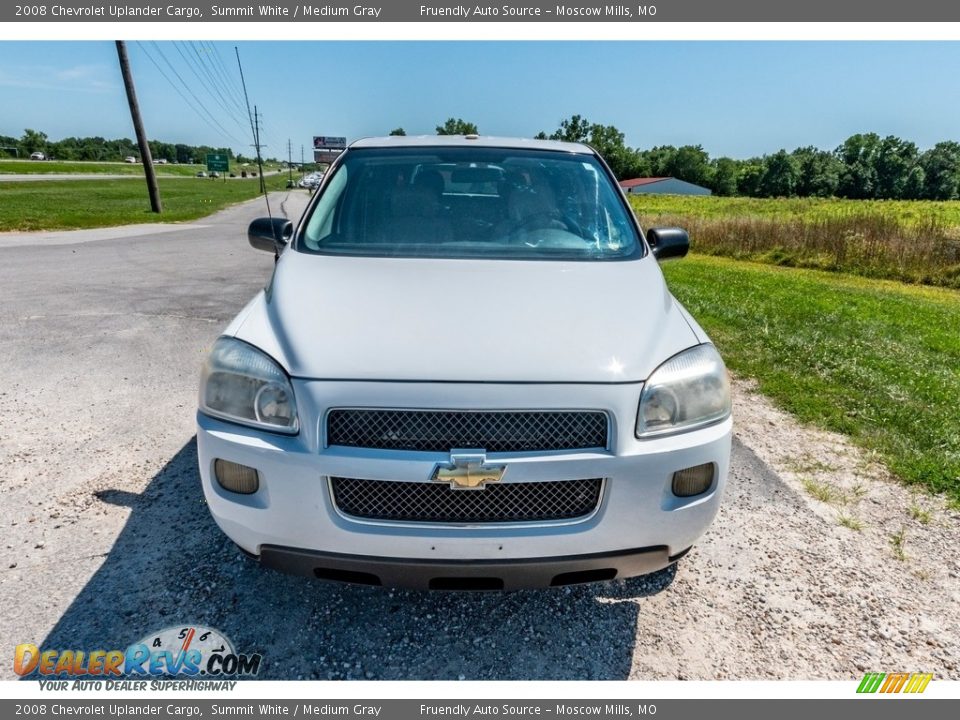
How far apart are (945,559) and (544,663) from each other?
6.95ft

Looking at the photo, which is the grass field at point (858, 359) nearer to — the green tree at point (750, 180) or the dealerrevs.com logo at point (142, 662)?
the dealerrevs.com logo at point (142, 662)

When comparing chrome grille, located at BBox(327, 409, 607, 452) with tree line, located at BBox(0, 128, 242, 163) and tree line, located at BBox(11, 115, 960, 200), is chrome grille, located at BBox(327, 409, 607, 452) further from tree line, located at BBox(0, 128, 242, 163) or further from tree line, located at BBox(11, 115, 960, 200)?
tree line, located at BBox(0, 128, 242, 163)

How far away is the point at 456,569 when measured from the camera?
1876 millimetres

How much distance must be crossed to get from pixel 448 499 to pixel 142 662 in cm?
129

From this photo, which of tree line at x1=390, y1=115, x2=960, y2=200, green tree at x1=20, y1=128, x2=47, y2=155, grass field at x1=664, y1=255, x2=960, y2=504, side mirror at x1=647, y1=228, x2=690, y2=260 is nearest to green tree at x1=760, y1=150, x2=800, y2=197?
tree line at x1=390, y1=115, x2=960, y2=200

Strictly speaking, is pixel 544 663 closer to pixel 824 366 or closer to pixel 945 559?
pixel 945 559

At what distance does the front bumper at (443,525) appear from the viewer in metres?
1.87

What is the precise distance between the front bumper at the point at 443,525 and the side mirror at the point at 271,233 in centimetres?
165

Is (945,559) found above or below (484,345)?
below

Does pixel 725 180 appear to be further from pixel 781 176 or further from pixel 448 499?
pixel 448 499

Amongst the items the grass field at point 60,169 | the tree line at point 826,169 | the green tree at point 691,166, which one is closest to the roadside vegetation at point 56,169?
the grass field at point 60,169

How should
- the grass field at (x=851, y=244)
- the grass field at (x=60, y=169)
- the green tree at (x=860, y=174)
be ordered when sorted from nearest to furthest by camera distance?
1. the grass field at (x=851, y=244)
2. the grass field at (x=60, y=169)
3. the green tree at (x=860, y=174)

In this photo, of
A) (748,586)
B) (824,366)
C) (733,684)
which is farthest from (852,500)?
(824,366)

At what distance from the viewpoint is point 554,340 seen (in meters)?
2.08
